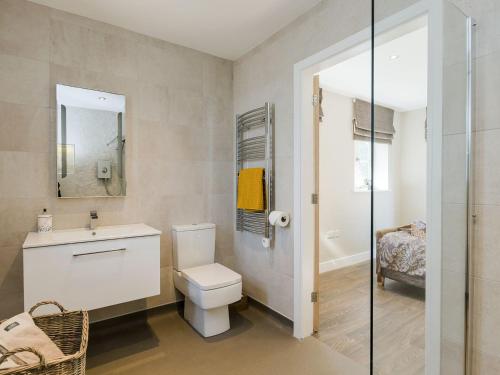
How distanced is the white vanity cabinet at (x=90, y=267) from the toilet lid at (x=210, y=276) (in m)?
0.32

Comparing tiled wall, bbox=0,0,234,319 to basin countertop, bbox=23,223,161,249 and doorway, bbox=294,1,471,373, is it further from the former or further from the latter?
doorway, bbox=294,1,471,373

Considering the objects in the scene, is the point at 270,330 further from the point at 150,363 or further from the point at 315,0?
the point at 315,0

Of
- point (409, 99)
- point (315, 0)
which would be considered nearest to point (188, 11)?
point (315, 0)

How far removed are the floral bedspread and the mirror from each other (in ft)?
6.86

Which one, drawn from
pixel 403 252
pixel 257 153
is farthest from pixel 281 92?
pixel 403 252

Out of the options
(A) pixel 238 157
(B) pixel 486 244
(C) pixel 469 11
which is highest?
(C) pixel 469 11

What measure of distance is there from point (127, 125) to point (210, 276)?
1.50m

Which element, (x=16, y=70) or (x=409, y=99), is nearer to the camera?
(x=409, y=99)

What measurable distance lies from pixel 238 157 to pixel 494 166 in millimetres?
2151

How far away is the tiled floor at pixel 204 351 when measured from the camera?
191 centimetres

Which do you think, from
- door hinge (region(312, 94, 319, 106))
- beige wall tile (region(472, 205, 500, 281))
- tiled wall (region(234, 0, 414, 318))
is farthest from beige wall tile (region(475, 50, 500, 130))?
door hinge (region(312, 94, 319, 106))

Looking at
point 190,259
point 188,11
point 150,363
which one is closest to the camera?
point 150,363

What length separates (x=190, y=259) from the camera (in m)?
2.67

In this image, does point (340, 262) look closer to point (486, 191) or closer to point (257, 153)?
point (257, 153)
